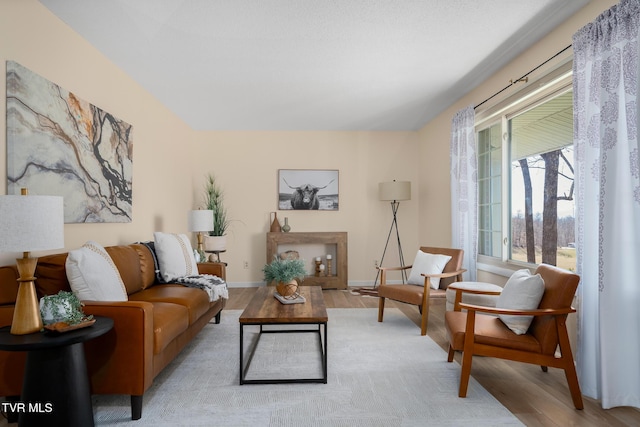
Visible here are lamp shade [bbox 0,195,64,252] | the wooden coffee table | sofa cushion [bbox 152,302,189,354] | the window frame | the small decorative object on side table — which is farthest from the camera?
the small decorative object on side table

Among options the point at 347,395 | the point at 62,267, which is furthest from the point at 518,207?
the point at 62,267

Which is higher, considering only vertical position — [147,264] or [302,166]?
[302,166]

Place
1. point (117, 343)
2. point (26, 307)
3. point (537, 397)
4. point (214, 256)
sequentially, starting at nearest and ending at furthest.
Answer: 1. point (26, 307)
2. point (117, 343)
3. point (537, 397)
4. point (214, 256)

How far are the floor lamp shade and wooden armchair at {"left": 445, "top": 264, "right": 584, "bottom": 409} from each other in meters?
2.43

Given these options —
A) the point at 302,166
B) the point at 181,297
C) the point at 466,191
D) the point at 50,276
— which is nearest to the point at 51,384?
the point at 50,276

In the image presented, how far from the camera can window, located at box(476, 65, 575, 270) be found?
11.1 ft

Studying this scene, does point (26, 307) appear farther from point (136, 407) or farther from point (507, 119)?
point (507, 119)

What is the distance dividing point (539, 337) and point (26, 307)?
2.94m

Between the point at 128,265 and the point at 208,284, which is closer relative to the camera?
the point at 128,265

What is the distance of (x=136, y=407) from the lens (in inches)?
87.6

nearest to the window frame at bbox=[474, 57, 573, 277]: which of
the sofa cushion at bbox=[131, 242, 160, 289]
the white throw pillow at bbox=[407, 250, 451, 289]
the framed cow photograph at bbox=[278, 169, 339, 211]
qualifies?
the white throw pillow at bbox=[407, 250, 451, 289]

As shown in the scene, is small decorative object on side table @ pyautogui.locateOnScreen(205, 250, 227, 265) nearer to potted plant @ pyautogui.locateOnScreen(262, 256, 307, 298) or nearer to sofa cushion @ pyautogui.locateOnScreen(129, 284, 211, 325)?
sofa cushion @ pyautogui.locateOnScreen(129, 284, 211, 325)

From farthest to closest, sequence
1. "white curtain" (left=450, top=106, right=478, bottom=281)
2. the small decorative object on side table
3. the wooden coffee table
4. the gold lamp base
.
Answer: the small decorative object on side table, "white curtain" (left=450, top=106, right=478, bottom=281), the wooden coffee table, the gold lamp base

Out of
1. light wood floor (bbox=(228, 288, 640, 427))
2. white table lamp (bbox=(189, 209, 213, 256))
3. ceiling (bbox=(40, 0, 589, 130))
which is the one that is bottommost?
light wood floor (bbox=(228, 288, 640, 427))
